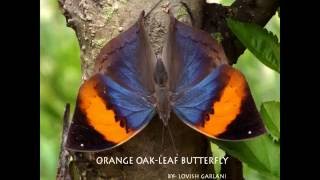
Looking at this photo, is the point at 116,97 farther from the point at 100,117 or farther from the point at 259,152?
the point at 259,152

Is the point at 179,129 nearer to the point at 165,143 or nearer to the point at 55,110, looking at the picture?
the point at 165,143

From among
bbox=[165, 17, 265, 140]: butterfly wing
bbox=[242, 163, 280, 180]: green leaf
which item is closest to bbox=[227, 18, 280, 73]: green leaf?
bbox=[165, 17, 265, 140]: butterfly wing

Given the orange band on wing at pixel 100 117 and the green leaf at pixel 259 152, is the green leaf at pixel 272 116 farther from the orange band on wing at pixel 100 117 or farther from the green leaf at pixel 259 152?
the orange band on wing at pixel 100 117

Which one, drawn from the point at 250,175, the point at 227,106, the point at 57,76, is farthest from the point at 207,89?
the point at 57,76

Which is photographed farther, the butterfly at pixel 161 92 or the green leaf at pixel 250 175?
the green leaf at pixel 250 175

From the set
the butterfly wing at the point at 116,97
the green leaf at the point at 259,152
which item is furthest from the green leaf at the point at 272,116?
the butterfly wing at the point at 116,97

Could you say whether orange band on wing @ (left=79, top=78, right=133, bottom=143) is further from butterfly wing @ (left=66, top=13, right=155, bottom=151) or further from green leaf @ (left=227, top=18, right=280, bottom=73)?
green leaf @ (left=227, top=18, right=280, bottom=73)
